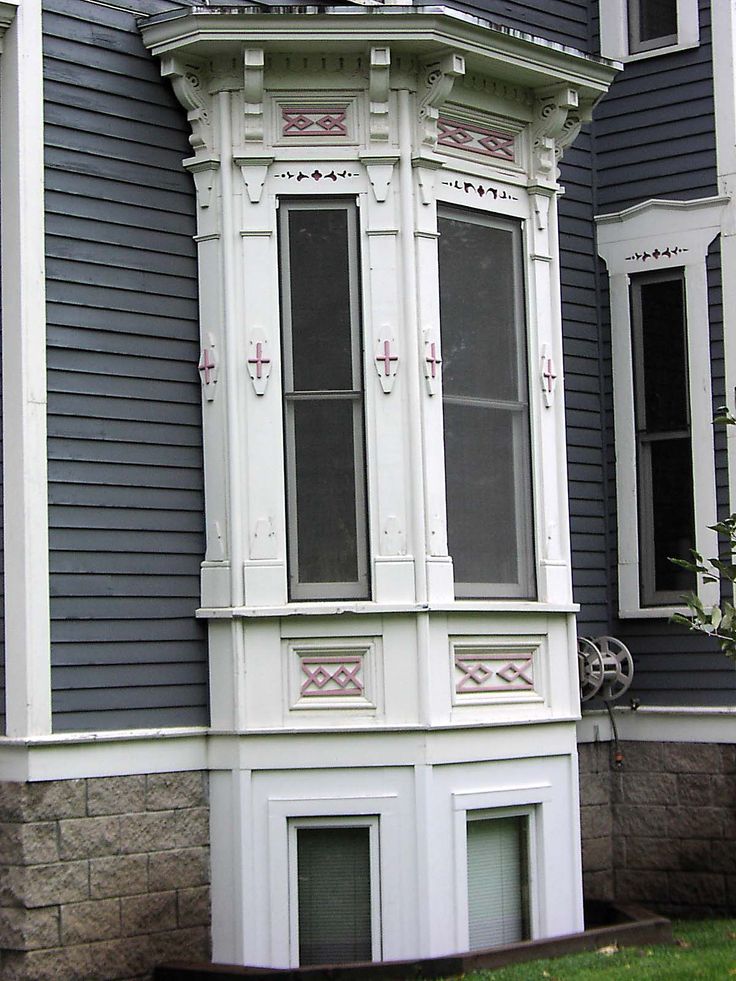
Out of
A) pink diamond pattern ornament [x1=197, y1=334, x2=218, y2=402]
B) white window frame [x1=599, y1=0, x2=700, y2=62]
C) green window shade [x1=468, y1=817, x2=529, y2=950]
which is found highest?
white window frame [x1=599, y1=0, x2=700, y2=62]

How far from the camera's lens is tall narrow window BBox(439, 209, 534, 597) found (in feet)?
34.2

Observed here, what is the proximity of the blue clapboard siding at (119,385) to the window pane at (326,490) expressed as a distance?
2.04 ft

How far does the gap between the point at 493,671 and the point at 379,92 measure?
360 cm

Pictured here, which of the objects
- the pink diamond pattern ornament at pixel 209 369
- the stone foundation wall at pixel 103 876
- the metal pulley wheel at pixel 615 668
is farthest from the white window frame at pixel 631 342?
the stone foundation wall at pixel 103 876

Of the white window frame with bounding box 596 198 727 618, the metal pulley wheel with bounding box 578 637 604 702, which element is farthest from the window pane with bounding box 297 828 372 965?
the white window frame with bounding box 596 198 727 618

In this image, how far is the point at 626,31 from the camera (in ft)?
40.9

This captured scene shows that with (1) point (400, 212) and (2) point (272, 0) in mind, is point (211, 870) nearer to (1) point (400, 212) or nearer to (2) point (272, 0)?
(1) point (400, 212)

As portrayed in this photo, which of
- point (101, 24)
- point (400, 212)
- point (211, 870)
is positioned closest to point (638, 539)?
point (400, 212)

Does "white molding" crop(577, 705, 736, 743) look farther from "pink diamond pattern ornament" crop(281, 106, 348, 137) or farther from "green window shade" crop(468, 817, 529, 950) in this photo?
"pink diamond pattern ornament" crop(281, 106, 348, 137)

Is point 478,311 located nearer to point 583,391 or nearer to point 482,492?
point 482,492

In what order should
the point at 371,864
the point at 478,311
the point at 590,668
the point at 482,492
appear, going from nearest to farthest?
1. the point at 371,864
2. the point at 482,492
3. the point at 478,311
4. the point at 590,668

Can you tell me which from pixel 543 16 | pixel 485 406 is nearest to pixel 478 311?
pixel 485 406

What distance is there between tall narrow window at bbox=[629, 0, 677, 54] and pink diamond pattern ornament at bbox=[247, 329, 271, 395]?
4.29 metres

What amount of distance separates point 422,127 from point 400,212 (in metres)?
0.55
